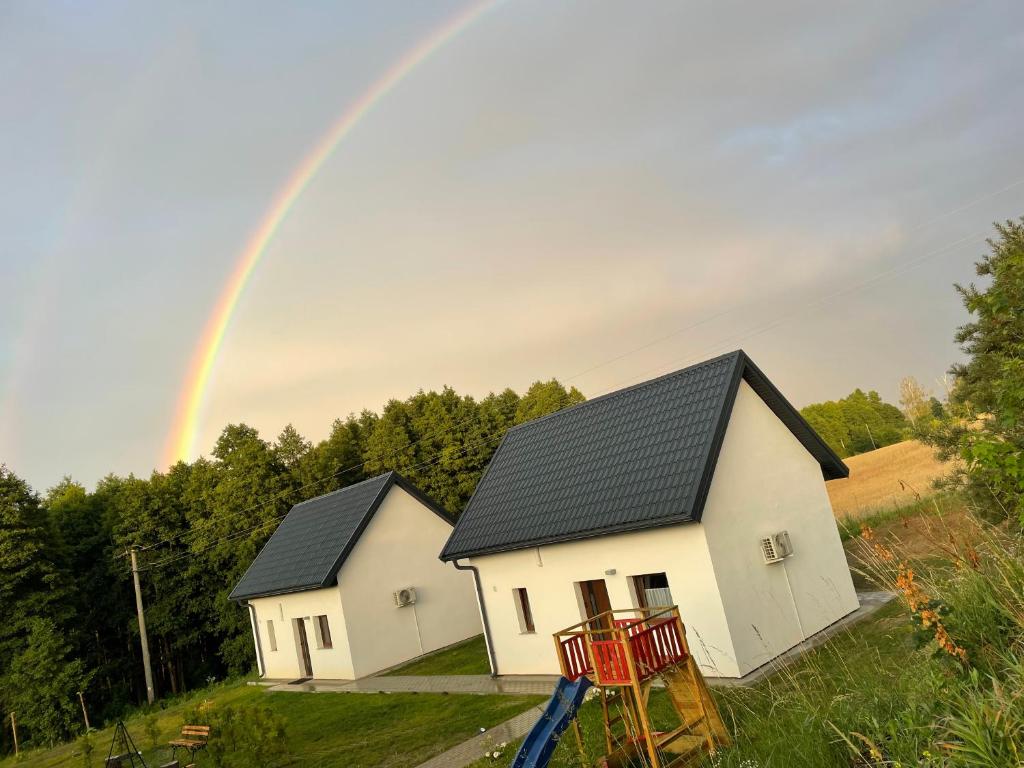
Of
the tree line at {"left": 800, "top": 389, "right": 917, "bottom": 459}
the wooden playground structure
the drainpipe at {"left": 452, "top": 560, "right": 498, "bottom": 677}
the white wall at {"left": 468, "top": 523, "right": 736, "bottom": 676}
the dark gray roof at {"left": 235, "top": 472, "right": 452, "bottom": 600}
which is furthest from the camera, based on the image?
the tree line at {"left": 800, "top": 389, "right": 917, "bottom": 459}

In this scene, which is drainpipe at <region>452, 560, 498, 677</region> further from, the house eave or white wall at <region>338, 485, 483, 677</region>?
white wall at <region>338, 485, 483, 677</region>

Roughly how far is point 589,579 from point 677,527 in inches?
82.6

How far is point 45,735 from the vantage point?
23.6 m

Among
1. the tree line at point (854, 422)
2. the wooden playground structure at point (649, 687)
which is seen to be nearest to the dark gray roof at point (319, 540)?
the wooden playground structure at point (649, 687)

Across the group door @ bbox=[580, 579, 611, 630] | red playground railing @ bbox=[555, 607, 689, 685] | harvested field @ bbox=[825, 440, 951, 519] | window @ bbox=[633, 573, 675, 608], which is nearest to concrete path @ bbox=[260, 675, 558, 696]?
door @ bbox=[580, 579, 611, 630]

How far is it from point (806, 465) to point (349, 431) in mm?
30612

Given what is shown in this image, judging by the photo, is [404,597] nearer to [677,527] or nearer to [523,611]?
[523,611]

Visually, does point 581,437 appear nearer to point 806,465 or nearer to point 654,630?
point 806,465

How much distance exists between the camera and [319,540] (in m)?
20.3

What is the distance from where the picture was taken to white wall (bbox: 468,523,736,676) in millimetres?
10539

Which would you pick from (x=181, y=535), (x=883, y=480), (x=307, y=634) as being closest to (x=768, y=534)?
(x=307, y=634)

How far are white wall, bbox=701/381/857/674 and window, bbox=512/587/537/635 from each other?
4.28 m

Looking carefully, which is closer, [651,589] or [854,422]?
[651,589]

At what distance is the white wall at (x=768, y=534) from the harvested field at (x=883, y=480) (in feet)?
11.5
